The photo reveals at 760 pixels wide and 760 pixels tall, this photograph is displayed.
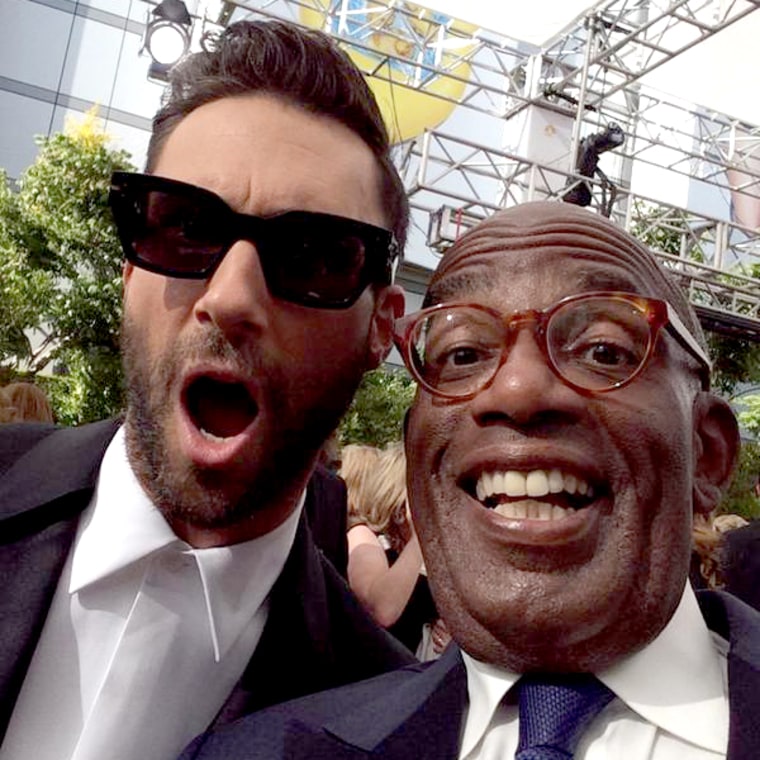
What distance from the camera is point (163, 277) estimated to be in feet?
4.96

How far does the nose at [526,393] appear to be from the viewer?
3.97ft

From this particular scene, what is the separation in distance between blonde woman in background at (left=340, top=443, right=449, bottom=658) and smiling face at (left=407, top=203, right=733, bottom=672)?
126cm

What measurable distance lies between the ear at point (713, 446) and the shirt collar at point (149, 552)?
2.37 feet

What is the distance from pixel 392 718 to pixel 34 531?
0.64 meters

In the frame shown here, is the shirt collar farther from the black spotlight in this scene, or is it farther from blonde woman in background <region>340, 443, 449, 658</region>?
the black spotlight

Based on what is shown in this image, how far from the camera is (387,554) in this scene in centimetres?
307

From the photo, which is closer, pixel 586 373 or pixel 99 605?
pixel 586 373

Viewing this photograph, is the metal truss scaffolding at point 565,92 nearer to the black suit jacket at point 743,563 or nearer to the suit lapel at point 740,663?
the black suit jacket at point 743,563

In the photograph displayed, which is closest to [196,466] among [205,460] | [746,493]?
[205,460]

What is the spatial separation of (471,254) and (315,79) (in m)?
0.54

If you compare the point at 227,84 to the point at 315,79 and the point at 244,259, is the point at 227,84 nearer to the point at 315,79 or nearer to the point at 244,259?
the point at 315,79

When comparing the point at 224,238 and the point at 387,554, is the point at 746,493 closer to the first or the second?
the point at 387,554

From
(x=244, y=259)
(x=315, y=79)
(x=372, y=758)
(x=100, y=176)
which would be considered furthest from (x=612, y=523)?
(x=100, y=176)

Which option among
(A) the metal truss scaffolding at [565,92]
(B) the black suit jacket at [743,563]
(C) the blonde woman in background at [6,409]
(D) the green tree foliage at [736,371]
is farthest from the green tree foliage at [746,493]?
(C) the blonde woman in background at [6,409]
